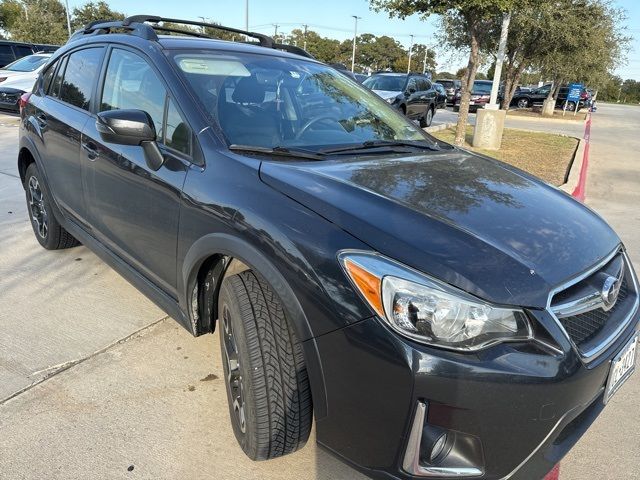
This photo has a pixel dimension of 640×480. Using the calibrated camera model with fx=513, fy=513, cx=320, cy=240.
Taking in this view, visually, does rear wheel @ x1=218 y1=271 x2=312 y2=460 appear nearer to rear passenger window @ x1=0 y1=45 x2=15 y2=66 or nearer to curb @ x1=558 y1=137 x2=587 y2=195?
curb @ x1=558 y1=137 x2=587 y2=195

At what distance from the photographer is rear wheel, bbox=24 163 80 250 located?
13.1ft

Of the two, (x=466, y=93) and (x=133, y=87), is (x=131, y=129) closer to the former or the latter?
(x=133, y=87)

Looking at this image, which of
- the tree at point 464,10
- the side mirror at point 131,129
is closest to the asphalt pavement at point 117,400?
the side mirror at point 131,129

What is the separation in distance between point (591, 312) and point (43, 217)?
160 inches

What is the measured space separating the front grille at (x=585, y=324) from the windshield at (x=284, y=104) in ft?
4.53

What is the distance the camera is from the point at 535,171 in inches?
338

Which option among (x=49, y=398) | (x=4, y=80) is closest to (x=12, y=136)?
(x=4, y=80)

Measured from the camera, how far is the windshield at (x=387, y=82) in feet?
47.5

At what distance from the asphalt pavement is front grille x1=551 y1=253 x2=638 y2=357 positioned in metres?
0.76

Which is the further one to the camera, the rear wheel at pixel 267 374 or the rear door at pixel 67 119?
the rear door at pixel 67 119

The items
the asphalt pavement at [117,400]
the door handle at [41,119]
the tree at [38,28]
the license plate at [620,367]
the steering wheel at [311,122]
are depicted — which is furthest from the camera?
the tree at [38,28]

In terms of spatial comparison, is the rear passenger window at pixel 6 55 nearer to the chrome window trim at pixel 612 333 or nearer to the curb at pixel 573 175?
the curb at pixel 573 175

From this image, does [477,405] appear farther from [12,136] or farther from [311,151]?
[12,136]

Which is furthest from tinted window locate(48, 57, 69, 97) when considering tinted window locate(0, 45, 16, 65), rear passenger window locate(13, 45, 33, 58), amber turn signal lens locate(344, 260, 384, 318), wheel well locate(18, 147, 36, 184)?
rear passenger window locate(13, 45, 33, 58)
